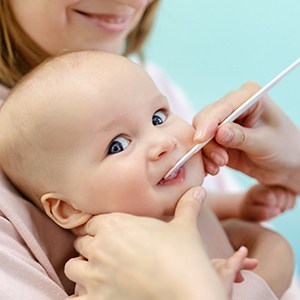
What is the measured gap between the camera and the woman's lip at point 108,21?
3.48 feet

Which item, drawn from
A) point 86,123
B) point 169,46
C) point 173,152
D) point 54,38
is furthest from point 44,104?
point 169,46

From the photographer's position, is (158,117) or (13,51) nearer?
(158,117)

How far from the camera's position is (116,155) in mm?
771

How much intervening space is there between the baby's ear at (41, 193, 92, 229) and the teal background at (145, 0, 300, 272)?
1039 millimetres

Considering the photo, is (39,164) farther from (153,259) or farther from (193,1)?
(193,1)

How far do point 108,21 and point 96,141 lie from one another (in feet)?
1.22

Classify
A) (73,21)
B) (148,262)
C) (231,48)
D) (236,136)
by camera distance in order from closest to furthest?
(148,262) < (236,136) < (73,21) < (231,48)

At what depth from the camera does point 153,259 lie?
640 mm

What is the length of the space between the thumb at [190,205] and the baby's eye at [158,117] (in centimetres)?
10

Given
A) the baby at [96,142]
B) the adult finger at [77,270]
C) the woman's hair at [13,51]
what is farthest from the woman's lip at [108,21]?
the adult finger at [77,270]

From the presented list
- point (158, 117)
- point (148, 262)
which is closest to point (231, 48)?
point (158, 117)

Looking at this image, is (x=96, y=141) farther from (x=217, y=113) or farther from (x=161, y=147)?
(x=217, y=113)

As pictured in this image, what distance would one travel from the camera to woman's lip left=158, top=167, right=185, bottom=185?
0.78 m

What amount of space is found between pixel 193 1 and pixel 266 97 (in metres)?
1.11
